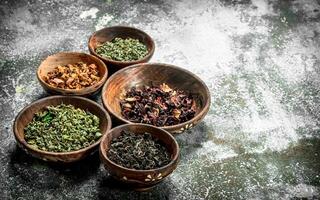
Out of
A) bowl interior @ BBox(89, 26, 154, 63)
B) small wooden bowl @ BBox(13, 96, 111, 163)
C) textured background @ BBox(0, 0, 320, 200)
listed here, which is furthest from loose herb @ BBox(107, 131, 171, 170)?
bowl interior @ BBox(89, 26, 154, 63)

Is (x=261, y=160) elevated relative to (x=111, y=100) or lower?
lower

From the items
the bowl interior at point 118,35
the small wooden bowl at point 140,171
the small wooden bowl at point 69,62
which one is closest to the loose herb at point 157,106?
the small wooden bowl at point 140,171

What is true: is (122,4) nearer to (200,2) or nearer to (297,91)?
(200,2)

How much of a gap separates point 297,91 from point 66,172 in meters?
2.37

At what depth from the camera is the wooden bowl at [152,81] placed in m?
3.64

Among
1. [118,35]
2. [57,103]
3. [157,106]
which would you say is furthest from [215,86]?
[57,103]

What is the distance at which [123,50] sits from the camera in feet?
13.5

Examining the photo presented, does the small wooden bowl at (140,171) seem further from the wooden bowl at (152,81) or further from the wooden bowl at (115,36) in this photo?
the wooden bowl at (115,36)

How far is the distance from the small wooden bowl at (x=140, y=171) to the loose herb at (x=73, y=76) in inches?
26.9

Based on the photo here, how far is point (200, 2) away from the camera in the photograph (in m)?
5.32

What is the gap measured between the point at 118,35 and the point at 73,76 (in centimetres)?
86

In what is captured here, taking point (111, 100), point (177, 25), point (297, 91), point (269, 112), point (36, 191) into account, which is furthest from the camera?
point (177, 25)

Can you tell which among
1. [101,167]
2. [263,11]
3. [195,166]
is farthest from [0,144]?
[263,11]

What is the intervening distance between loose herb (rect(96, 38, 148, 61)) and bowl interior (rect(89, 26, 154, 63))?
6 centimetres
